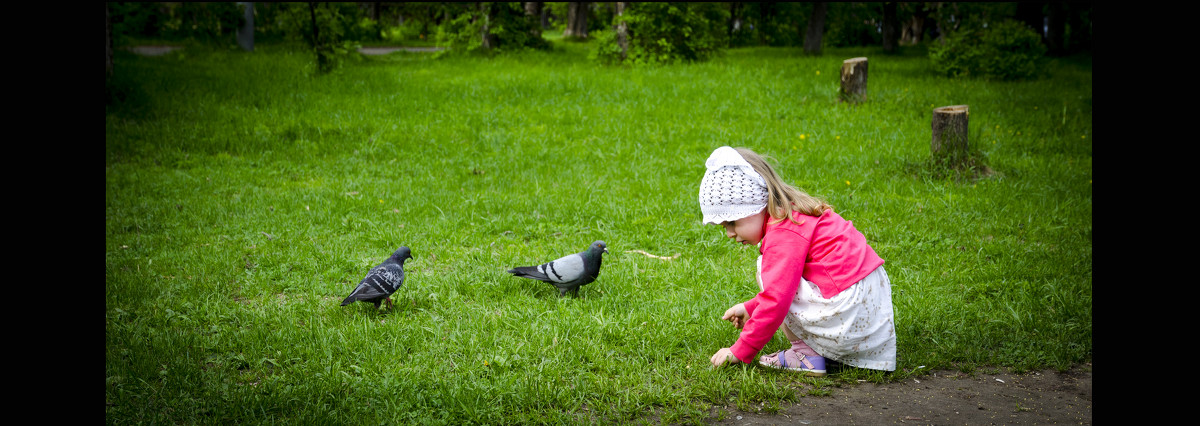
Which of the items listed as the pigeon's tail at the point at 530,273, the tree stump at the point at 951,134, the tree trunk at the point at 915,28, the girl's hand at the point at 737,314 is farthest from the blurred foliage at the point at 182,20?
the tree trunk at the point at 915,28

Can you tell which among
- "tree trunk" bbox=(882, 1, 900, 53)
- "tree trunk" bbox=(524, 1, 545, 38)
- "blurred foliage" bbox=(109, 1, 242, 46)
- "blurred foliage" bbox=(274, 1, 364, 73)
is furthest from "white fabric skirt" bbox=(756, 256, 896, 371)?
"tree trunk" bbox=(882, 1, 900, 53)

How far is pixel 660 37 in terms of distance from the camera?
17938mm

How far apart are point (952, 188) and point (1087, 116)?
5.94 meters

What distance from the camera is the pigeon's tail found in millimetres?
4941

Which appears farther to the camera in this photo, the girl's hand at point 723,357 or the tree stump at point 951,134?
the tree stump at point 951,134

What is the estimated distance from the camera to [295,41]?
20703 millimetres

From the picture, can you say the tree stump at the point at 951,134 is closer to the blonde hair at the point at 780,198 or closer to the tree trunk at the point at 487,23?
the blonde hair at the point at 780,198

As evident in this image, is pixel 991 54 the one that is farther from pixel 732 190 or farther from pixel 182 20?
pixel 182 20

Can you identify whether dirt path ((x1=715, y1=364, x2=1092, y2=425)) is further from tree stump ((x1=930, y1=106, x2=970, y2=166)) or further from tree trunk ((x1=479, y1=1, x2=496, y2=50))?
tree trunk ((x1=479, y1=1, x2=496, y2=50))

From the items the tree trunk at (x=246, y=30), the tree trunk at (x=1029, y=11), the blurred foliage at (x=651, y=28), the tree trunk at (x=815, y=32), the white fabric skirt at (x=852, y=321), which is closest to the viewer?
the white fabric skirt at (x=852, y=321)

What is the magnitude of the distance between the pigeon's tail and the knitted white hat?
169 cm

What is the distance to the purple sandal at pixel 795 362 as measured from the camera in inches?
153

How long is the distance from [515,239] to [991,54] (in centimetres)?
1321

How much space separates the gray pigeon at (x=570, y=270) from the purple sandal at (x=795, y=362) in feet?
4.33
